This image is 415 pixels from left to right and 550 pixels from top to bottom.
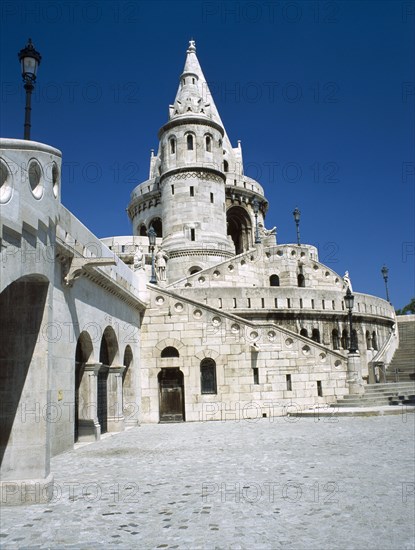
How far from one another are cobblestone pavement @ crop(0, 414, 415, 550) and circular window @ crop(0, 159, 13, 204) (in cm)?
388

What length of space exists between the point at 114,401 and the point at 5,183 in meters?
11.4

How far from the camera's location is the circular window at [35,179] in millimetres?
6953

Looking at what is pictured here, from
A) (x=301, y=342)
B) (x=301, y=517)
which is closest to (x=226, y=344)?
(x=301, y=342)

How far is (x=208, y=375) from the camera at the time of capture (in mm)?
19781

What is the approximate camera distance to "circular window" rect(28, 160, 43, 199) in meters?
6.95

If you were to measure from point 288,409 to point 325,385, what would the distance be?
2.01 meters

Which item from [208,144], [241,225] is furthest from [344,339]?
[241,225]

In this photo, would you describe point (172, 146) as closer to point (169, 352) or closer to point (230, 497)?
point (169, 352)

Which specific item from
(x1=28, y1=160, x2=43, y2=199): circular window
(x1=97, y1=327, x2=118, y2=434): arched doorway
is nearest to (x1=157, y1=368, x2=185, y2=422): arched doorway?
(x1=97, y1=327, x2=118, y2=434): arched doorway

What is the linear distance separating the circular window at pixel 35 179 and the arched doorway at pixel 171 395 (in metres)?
13.6

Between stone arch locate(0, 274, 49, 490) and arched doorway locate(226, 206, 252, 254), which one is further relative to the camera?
arched doorway locate(226, 206, 252, 254)

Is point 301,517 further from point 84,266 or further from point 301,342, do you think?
point 301,342

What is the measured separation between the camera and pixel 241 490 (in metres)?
7.66

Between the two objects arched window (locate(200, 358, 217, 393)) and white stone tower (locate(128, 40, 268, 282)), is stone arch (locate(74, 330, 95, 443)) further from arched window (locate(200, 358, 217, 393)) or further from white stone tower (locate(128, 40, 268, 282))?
white stone tower (locate(128, 40, 268, 282))
